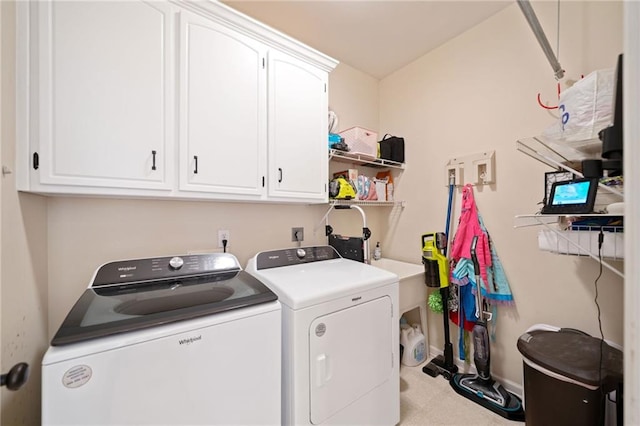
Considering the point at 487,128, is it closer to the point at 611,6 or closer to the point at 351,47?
the point at 611,6

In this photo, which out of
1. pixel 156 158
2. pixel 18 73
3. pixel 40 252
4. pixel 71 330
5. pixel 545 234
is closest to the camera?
pixel 71 330

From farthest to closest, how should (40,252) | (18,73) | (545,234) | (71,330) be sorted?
(545,234)
(40,252)
(18,73)
(71,330)

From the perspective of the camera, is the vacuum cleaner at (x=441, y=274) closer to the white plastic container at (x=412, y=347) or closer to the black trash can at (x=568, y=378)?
the white plastic container at (x=412, y=347)

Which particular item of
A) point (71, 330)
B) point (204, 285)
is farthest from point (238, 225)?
point (71, 330)

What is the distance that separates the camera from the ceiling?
189cm

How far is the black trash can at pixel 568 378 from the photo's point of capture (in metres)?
1.12

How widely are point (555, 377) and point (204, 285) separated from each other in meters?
1.84

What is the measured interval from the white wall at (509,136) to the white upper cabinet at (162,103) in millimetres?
1194

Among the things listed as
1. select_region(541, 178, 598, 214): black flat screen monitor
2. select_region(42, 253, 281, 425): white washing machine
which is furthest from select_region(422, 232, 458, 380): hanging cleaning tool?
select_region(42, 253, 281, 425): white washing machine

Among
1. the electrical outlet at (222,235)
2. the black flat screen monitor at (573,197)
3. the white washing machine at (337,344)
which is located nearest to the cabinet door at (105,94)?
the electrical outlet at (222,235)

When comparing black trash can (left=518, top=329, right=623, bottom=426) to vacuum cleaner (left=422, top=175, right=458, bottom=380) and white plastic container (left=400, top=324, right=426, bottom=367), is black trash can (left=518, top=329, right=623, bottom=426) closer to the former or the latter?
vacuum cleaner (left=422, top=175, right=458, bottom=380)

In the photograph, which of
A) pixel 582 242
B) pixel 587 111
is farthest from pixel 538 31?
pixel 582 242

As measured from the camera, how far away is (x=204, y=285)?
1367 mm

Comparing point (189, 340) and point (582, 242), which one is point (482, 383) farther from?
point (189, 340)
